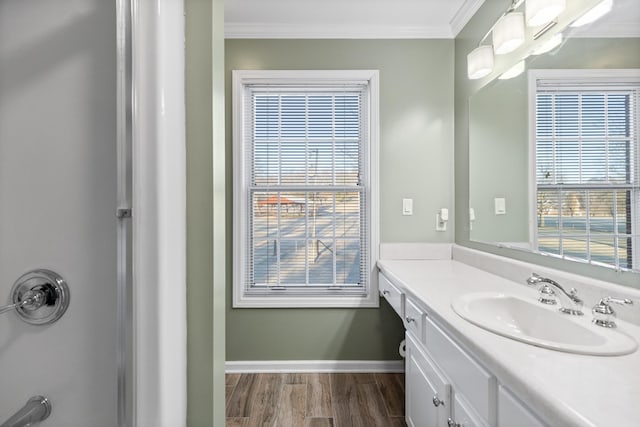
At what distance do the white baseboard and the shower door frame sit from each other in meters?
1.91

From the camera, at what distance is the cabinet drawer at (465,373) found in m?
0.82

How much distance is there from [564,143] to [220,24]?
4.49ft

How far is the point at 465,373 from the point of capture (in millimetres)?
954

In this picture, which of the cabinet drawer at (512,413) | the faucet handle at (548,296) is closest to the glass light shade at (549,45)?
the faucet handle at (548,296)

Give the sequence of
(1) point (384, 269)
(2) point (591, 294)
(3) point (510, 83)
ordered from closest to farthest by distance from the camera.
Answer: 1. (2) point (591, 294)
2. (3) point (510, 83)
3. (1) point (384, 269)

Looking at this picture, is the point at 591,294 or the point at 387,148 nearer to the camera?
the point at 591,294

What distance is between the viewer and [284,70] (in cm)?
234

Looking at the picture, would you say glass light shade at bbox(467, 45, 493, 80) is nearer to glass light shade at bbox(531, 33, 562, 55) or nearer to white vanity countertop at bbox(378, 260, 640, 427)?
glass light shade at bbox(531, 33, 562, 55)

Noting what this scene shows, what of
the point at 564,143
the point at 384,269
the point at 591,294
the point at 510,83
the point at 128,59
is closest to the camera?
the point at 128,59

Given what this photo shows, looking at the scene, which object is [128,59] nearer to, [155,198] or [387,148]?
[155,198]

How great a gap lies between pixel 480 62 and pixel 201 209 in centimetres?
192

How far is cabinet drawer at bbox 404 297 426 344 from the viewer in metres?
1.36

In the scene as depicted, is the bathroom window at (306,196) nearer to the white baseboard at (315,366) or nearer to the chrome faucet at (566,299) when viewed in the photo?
the white baseboard at (315,366)

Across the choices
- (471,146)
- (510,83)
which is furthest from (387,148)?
(510,83)
